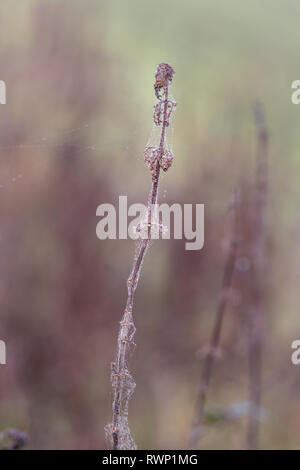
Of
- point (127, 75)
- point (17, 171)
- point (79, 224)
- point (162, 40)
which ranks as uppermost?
point (162, 40)

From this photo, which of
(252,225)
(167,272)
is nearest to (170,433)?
(167,272)

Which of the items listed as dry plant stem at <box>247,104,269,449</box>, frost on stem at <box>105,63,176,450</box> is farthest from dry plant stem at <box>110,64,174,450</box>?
dry plant stem at <box>247,104,269,449</box>

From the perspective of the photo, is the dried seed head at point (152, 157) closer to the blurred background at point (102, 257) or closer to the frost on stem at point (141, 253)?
the frost on stem at point (141, 253)

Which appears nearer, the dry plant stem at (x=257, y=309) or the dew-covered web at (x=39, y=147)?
the dry plant stem at (x=257, y=309)

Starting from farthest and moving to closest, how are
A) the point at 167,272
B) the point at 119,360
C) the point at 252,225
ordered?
the point at 167,272 < the point at 252,225 < the point at 119,360

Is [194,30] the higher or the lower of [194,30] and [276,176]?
the higher

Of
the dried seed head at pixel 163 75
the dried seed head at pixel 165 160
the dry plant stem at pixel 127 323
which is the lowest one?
the dry plant stem at pixel 127 323

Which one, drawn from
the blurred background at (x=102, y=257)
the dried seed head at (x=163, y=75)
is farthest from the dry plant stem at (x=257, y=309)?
the dried seed head at (x=163, y=75)

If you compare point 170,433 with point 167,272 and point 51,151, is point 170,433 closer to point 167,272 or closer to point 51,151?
point 167,272

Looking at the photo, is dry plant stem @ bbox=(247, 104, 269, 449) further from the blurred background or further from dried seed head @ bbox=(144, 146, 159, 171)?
dried seed head @ bbox=(144, 146, 159, 171)
